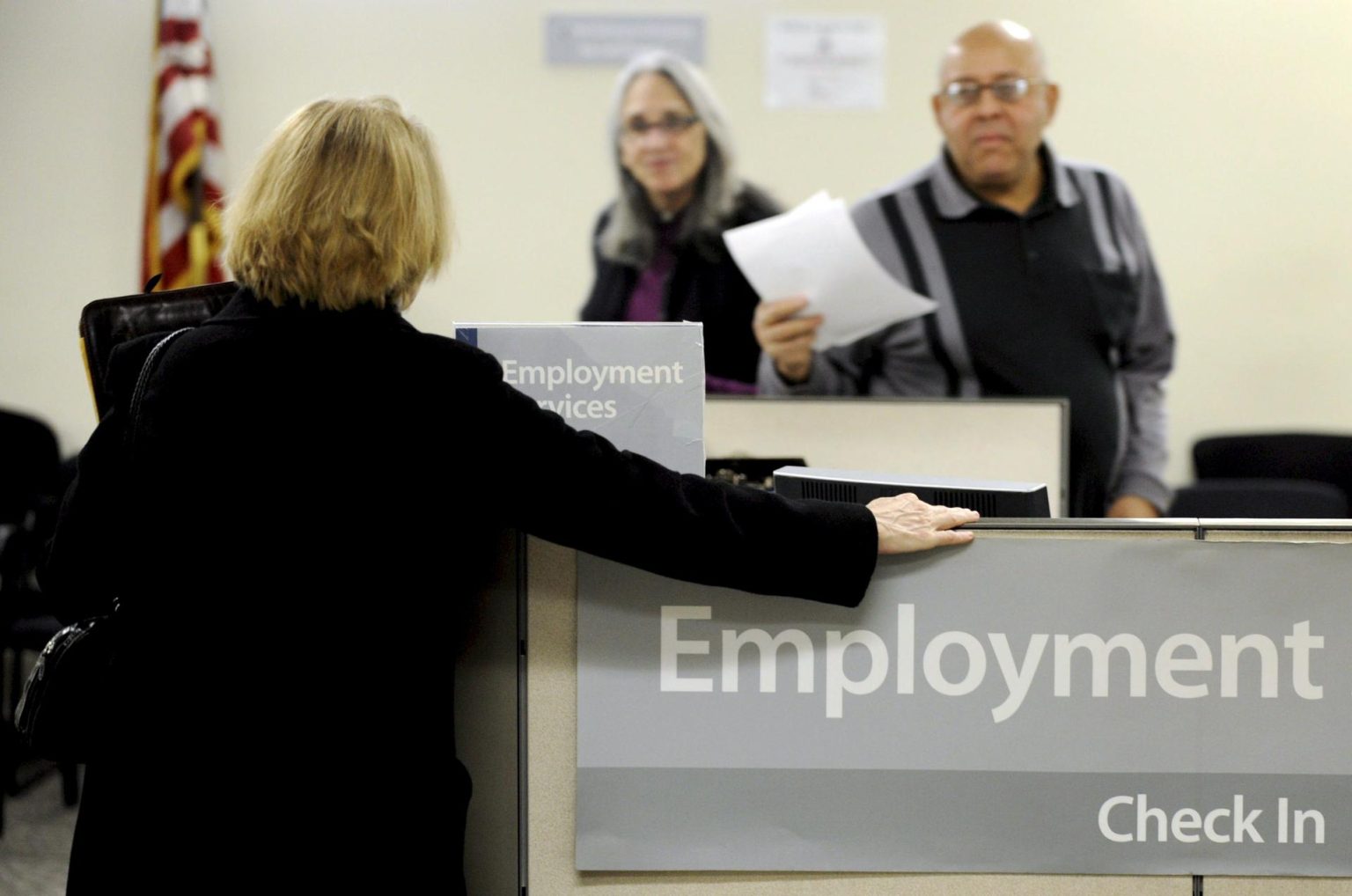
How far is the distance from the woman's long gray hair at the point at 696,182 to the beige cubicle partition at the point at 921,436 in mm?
1456

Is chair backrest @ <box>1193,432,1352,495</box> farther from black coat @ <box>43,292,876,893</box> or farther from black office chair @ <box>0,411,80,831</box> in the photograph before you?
black office chair @ <box>0,411,80,831</box>

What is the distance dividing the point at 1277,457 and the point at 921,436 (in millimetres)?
2088

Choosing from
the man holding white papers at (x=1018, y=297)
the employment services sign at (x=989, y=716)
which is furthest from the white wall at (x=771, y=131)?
the employment services sign at (x=989, y=716)

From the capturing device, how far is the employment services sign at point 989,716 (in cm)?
162

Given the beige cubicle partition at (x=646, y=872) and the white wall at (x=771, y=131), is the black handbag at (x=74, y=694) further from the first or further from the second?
the white wall at (x=771, y=131)

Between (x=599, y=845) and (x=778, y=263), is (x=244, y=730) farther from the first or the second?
(x=778, y=263)

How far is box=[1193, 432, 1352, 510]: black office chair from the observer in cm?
436

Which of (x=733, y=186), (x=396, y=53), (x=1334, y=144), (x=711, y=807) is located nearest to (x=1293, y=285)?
(x=1334, y=144)

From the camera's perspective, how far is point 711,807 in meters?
1.66

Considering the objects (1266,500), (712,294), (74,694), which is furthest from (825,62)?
(74,694)

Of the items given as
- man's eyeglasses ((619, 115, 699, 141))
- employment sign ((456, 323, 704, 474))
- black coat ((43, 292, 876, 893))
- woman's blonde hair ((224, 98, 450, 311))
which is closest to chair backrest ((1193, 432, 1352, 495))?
man's eyeglasses ((619, 115, 699, 141))

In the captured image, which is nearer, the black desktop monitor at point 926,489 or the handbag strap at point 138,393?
the handbag strap at point 138,393

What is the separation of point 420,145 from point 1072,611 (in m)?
1.01

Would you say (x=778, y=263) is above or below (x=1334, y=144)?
below
